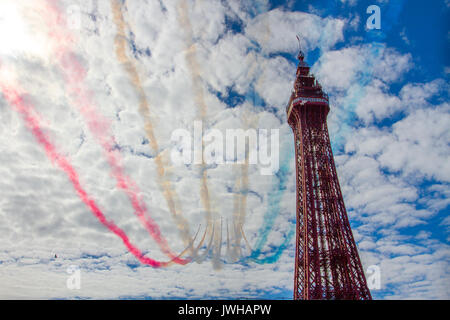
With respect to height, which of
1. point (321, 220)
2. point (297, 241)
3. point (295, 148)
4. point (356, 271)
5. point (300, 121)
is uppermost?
point (300, 121)
